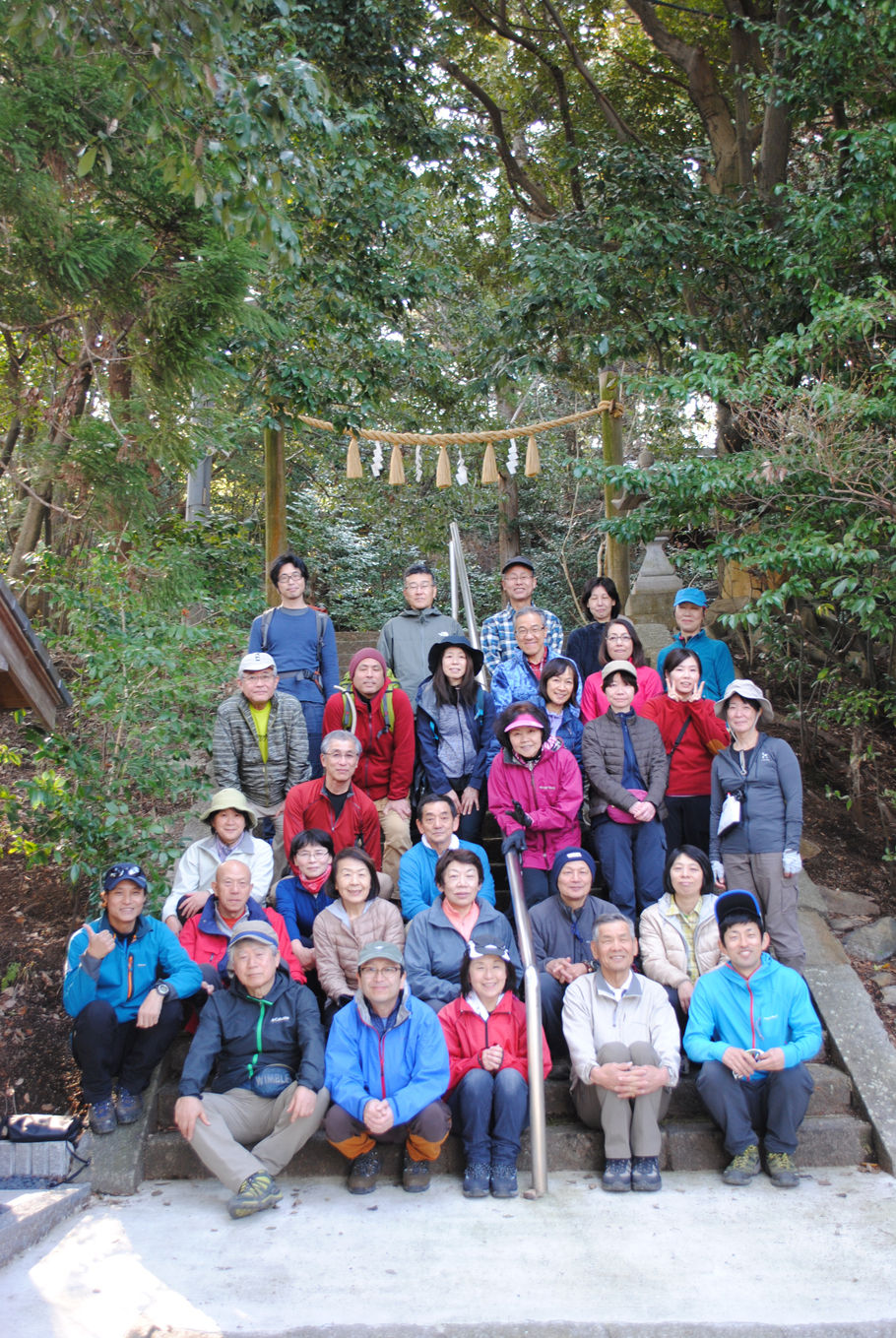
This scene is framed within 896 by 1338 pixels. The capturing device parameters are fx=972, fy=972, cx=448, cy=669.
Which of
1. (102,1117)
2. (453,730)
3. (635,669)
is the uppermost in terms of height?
(635,669)

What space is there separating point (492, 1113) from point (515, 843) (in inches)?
51.1

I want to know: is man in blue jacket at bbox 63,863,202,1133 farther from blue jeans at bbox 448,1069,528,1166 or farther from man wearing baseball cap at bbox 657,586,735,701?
man wearing baseball cap at bbox 657,586,735,701

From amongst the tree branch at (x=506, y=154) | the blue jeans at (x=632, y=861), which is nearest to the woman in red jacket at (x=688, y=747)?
the blue jeans at (x=632, y=861)

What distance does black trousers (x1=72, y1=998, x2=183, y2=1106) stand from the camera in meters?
3.99

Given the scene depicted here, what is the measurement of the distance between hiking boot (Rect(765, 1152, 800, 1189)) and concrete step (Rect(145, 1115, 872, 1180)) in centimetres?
20

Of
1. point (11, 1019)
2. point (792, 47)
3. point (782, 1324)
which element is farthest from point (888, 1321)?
point (792, 47)

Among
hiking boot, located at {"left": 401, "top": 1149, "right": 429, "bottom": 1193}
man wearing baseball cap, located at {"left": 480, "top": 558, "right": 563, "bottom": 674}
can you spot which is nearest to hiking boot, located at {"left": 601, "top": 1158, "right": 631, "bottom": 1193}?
hiking boot, located at {"left": 401, "top": 1149, "right": 429, "bottom": 1193}

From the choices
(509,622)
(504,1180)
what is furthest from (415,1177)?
(509,622)

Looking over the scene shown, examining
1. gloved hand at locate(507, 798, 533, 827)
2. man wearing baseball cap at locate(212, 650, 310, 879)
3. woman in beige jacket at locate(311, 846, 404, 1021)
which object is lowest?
woman in beige jacket at locate(311, 846, 404, 1021)

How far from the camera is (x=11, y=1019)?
5.03 metres

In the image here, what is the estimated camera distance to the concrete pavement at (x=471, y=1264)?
2.97 meters

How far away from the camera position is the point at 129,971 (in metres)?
4.14

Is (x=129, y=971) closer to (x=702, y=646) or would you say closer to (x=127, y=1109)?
(x=127, y=1109)

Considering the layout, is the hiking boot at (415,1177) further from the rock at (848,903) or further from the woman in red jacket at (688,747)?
the rock at (848,903)
